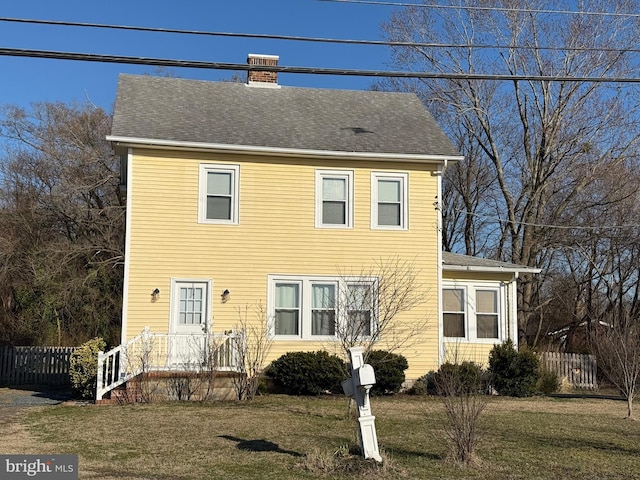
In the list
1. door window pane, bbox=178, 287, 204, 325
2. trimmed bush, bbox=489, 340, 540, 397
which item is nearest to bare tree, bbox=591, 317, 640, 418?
trimmed bush, bbox=489, 340, 540, 397

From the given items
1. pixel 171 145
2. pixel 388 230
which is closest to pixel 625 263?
pixel 388 230

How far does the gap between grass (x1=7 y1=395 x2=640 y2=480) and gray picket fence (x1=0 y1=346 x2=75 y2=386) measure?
29.5ft

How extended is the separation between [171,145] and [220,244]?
2.64 meters

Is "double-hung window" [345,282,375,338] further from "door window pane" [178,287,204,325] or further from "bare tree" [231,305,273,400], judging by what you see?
"door window pane" [178,287,204,325]

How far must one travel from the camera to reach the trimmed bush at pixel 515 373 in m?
17.8

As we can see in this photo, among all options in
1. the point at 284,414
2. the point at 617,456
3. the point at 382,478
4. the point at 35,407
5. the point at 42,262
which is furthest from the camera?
the point at 42,262

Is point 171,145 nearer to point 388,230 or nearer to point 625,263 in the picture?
point 388,230

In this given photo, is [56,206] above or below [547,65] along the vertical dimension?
below

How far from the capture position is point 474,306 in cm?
1919

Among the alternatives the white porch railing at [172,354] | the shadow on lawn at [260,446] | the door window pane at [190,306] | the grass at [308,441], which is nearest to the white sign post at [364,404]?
the grass at [308,441]

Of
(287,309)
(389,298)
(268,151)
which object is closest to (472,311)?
(389,298)

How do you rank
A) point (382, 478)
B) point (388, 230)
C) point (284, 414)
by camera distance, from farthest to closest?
point (388, 230) → point (284, 414) → point (382, 478)

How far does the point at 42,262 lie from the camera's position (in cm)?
2809

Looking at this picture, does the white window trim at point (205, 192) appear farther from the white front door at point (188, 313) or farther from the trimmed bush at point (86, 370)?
the trimmed bush at point (86, 370)
